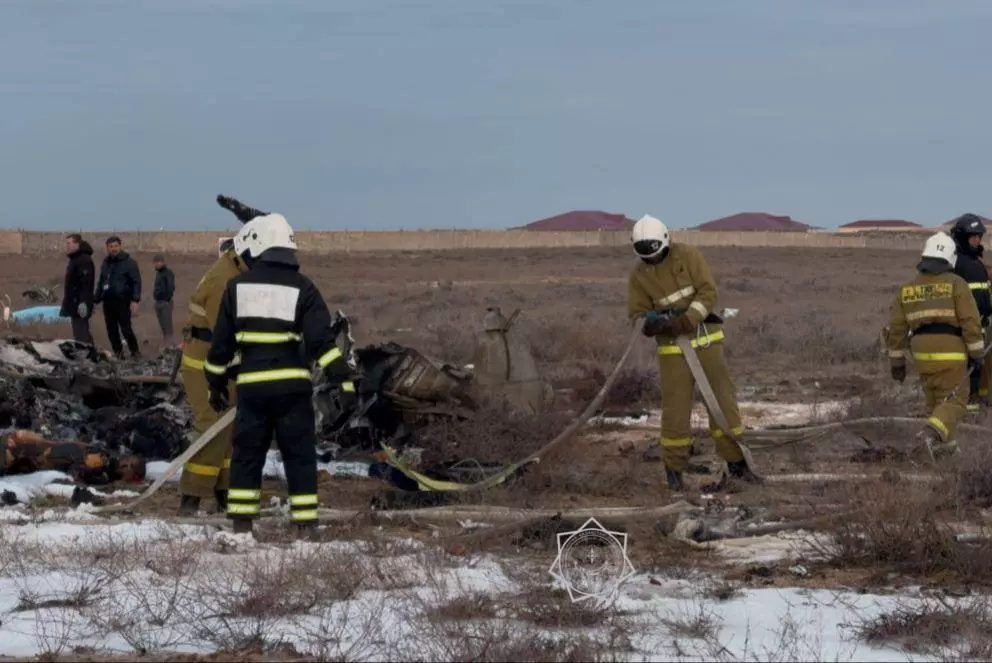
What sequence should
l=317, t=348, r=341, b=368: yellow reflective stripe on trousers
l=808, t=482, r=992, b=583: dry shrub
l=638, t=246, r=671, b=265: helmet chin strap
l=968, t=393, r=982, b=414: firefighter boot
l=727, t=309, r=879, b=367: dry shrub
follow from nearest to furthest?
l=808, t=482, r=992, b=583: dry shrub → l=317, t=348, r=341, b=368: yellow reflective stripe on trousers → l=638, t=246, r=671, b=265: helmet chin strap → l=968, t=393, r=982, b=414: firefighter boot → l=727, t=309, r=879, b=367: dry shrub

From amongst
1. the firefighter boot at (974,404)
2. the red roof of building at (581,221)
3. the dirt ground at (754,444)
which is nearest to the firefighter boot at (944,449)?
the dirt ground at (754,444)

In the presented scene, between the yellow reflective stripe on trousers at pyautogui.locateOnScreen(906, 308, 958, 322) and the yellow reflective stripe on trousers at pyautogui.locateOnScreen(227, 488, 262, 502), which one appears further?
the yellow reflective stripe on trousers at pyautogui.locateOnScreen(906, 308, 958, 322)

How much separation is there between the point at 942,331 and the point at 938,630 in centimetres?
537

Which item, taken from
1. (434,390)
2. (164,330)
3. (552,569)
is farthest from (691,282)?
(164,330)

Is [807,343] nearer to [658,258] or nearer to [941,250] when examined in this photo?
[941,250]

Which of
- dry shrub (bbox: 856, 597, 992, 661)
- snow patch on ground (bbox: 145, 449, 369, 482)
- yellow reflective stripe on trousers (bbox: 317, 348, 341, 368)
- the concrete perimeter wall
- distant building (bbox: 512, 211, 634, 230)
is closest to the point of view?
dry shrub (bbox: 856, 597, 992, 661)

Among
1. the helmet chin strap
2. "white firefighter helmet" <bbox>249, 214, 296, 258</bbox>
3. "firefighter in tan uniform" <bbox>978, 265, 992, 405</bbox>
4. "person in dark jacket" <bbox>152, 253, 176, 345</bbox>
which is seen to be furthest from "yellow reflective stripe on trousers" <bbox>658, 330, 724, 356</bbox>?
"person in dark jacket" <bbox>152, 253, 176, 345</bbox>

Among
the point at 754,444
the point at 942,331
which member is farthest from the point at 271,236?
the point at 942,331

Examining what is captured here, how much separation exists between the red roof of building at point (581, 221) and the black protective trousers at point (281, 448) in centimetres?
7795

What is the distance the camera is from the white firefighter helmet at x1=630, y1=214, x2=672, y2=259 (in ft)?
32.7

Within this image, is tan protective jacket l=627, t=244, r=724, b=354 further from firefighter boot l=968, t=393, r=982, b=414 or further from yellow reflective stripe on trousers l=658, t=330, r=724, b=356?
firefighter boot l=968, t=393, r=982, b=414

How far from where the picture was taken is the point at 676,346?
33.0 ft

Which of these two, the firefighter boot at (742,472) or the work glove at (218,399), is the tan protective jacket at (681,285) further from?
the work glove at (218,399)

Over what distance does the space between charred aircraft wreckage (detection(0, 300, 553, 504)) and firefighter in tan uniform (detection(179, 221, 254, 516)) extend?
1452 millimetres
